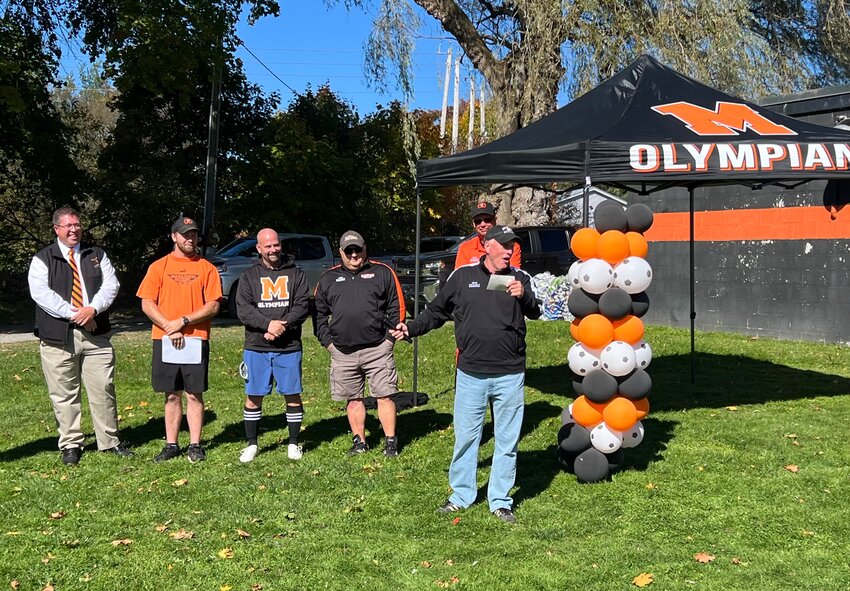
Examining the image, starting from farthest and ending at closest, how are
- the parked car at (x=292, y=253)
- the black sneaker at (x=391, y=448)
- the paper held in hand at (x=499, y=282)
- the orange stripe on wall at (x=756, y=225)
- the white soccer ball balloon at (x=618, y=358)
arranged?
the parked car at (x=292, y=253), the orange stripe on wall at (x=756, y=225), the black sneaker at (x=391, y=448), the white soccer ball balloon at (x=618, y=358), the paper held in hand at (x=499, y=282)

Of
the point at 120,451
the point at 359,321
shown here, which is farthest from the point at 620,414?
the point at 120,451

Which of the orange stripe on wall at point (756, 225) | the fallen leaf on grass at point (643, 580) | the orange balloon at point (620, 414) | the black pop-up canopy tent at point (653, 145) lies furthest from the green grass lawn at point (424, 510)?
the orange stripe on wall at point (756, 225)

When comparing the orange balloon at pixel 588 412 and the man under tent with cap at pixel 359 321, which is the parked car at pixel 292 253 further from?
the orange balloon at pixel 588 412

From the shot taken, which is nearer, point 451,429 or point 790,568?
point 790,568

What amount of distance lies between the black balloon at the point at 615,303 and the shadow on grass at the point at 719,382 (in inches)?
111

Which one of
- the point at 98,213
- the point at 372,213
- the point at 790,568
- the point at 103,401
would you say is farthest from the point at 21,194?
the point at 790,568

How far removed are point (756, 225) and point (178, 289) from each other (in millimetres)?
10490

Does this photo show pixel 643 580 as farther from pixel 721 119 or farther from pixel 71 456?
pixel 71 456

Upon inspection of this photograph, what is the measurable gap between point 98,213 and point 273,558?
60.6 ft

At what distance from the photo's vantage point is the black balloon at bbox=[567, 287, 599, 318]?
5.72 meters

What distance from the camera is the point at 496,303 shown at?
16.4ft

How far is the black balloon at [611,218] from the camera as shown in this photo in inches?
224

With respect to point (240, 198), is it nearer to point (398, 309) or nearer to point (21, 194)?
point (21, 194)

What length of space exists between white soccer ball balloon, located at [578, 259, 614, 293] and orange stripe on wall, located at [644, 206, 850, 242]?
329 inches
